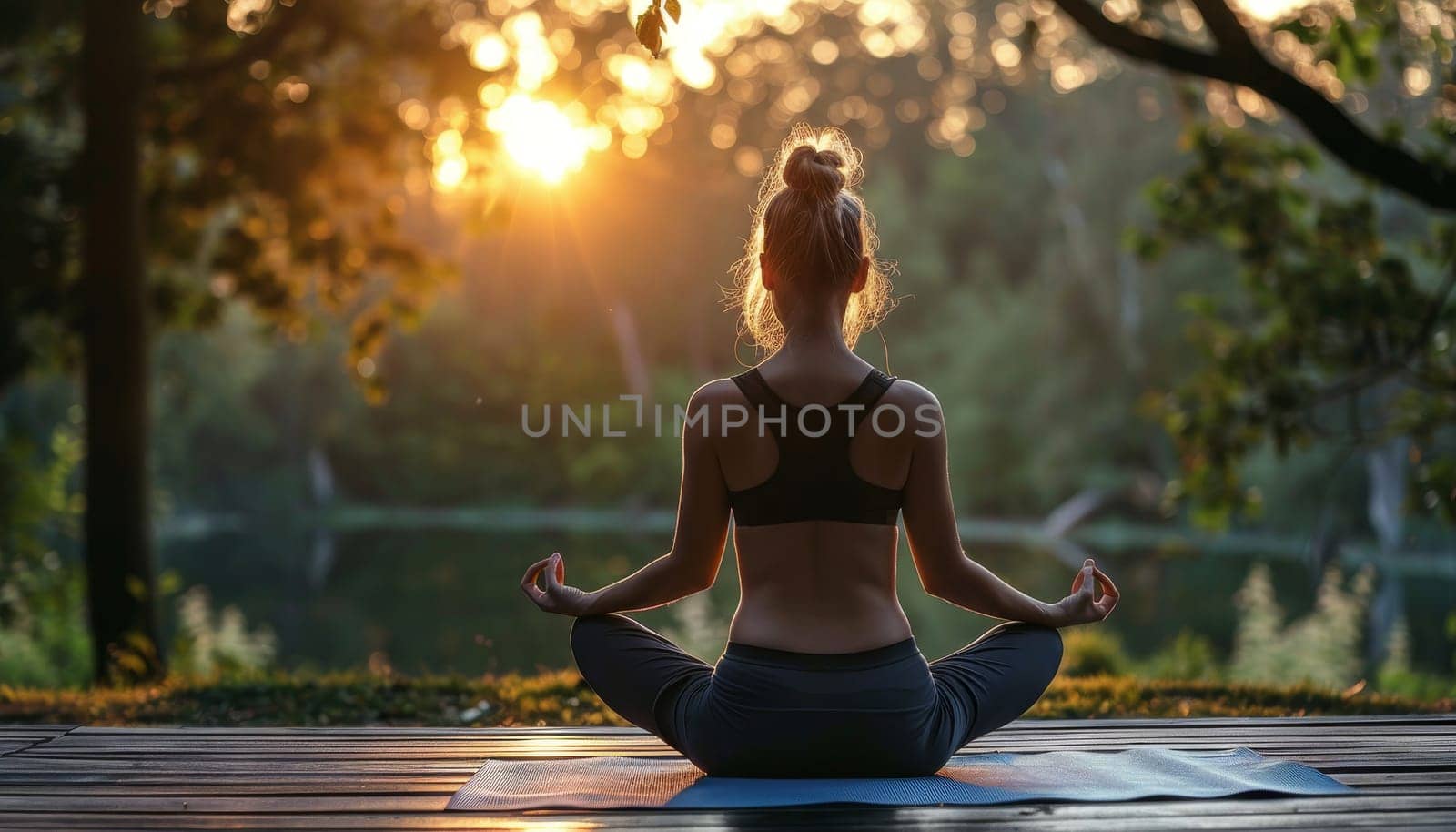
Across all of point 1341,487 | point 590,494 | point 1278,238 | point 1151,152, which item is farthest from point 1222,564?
point 1278,238

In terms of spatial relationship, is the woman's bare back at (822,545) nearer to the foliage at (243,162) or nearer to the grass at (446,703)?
the grass at (446,703)

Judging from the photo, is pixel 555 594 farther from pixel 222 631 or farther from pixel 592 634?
pixel 222 631

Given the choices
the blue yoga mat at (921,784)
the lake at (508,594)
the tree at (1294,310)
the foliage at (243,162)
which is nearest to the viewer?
the blue yoga mat at (921,784)

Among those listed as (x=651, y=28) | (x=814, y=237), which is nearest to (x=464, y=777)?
(x=814, y=237)

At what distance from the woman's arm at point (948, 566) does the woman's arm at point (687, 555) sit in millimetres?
376

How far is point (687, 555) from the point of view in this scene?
107 inches

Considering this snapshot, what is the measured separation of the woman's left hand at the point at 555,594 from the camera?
2.75 metres

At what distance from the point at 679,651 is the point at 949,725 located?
556 mm

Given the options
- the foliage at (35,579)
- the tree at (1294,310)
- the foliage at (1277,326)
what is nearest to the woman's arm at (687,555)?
the tree at (1294,310)

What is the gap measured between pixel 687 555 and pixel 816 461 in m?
0.34

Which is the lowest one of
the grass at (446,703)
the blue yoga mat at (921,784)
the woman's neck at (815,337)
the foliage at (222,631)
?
the foliage at (222,631)

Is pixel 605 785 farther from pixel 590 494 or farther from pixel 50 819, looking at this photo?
pixel 590 494

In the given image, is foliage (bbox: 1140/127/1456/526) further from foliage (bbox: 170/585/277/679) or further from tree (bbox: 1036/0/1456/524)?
foliage (bbox: 170/585/277/679)

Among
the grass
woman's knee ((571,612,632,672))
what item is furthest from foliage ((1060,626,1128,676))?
woman's knee ((571,612,632,672))
